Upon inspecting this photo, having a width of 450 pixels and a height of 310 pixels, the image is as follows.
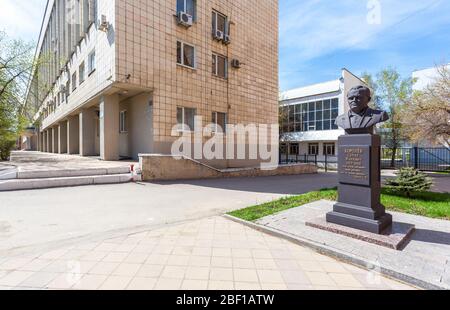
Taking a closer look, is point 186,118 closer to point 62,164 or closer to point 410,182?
point 62,164

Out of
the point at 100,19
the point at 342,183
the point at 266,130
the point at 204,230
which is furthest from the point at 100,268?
the point at 266,130

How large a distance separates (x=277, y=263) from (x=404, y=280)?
148cm


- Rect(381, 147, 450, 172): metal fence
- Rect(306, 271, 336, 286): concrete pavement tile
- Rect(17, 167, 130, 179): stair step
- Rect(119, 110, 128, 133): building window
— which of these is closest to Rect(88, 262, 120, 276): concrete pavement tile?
Rect(306, 271, 336, 286): concrete pavement tile

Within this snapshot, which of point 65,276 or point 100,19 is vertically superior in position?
point 100,19

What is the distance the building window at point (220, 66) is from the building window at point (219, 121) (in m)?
2.41

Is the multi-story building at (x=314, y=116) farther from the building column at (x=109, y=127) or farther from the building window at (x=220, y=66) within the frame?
the building column at (x=109, y=127)

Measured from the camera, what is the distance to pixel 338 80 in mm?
29078

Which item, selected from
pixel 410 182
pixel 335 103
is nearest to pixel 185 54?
pixel 410 182

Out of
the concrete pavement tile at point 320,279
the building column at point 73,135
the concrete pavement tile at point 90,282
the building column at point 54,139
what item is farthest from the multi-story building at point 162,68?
the building column at point 54,139

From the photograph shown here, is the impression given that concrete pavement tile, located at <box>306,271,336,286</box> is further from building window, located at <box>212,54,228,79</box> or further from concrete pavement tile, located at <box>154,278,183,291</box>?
building window, located at <box>212,54,228,79</box>

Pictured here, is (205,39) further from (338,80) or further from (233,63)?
(338,80)

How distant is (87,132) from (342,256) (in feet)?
57.1

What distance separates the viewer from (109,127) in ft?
40.6

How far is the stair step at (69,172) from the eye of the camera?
8.15 metres
